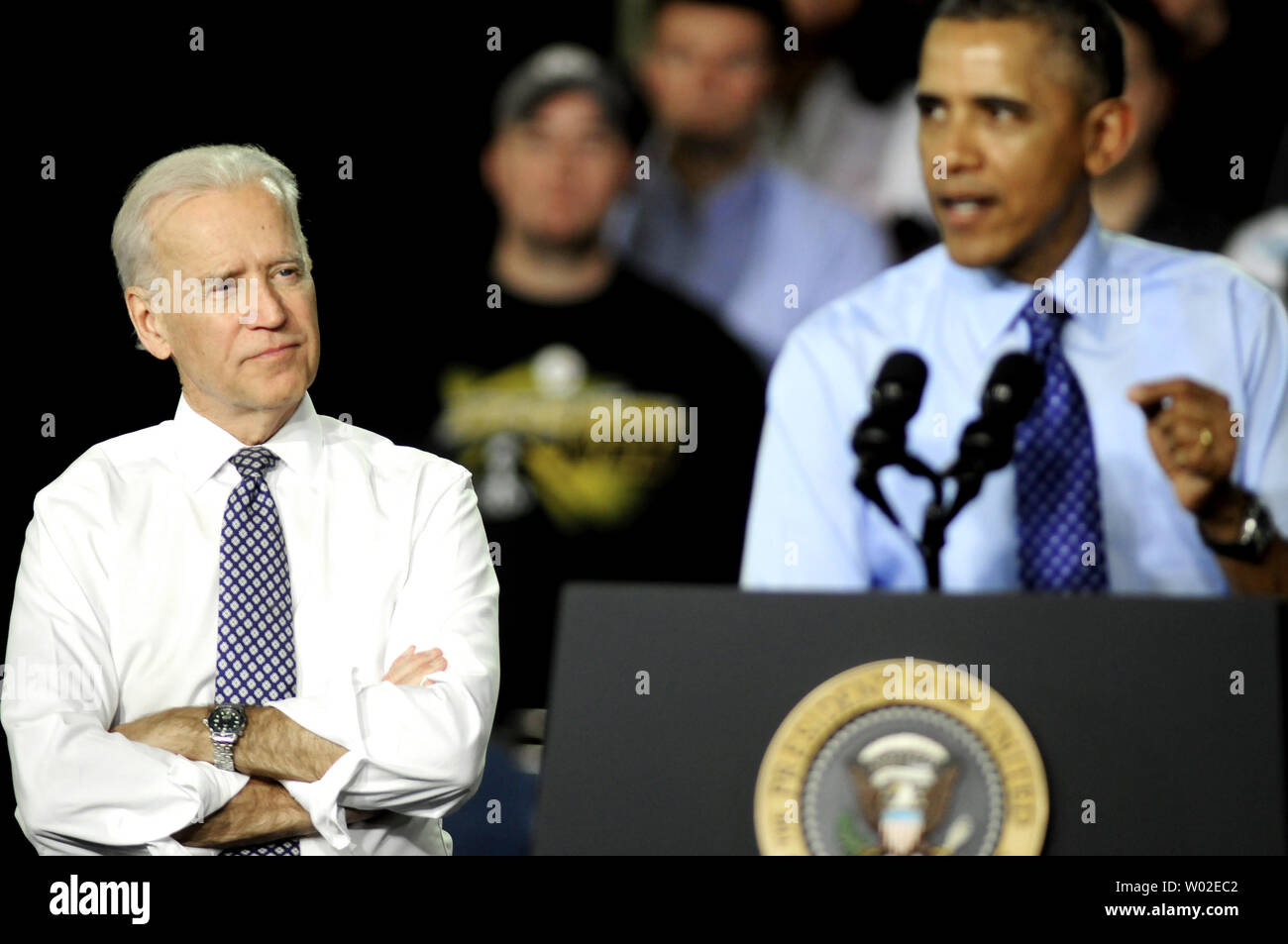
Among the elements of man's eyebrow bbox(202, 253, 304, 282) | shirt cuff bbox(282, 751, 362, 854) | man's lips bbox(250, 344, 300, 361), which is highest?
man's eyebrow bbox(202, 253, 304, 282)

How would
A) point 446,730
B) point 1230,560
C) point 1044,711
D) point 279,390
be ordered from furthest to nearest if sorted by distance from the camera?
point 1230,560
point 279,390
point 446,730
point 1044,711

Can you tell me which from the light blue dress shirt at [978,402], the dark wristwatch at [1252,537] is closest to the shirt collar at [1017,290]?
the light blue dress shirt at [978,402]

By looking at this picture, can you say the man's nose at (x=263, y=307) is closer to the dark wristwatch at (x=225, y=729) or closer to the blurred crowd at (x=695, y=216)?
the dark wristwatch at (x=225, y=729)

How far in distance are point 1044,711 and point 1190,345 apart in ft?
7.26

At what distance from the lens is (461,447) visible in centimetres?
433

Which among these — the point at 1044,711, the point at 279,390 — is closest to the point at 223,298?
the point at 279,390

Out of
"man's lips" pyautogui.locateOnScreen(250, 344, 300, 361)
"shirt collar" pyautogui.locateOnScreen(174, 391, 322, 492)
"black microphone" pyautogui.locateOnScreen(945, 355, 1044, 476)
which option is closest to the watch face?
"shirt collar" pyautogui.locateOnScreen(174, 391, 322, 492)

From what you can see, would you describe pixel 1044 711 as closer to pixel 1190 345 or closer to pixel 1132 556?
pixel 1132 556

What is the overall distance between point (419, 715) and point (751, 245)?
238cm

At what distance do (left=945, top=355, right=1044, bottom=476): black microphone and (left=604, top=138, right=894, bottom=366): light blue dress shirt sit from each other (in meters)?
1.89

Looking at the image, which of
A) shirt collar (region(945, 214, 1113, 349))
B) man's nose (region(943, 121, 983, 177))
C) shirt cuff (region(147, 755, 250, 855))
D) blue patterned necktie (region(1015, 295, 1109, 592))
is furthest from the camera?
man's nose (region(943, 121, 983, 177))

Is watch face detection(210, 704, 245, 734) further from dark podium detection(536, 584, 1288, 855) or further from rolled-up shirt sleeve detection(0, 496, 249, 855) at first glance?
dark podium detection(536, 584, 1288, 855)

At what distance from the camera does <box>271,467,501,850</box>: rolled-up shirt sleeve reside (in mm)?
2299

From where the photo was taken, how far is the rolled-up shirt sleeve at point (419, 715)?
7.54ft
